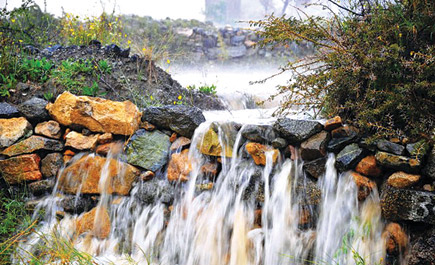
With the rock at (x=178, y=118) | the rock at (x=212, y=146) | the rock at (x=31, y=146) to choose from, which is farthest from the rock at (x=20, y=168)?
the rock at (x=212, y=146)

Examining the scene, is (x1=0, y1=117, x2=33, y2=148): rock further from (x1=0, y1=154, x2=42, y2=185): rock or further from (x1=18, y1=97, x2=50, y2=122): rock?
(x1=0, y1=154, x2=42, y2=185): rock

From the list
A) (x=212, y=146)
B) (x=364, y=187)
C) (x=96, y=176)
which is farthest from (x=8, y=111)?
(x=364, y=187)

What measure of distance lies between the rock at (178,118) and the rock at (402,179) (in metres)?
1.65

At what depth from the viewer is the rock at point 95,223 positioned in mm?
2760

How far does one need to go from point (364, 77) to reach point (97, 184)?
255 cm

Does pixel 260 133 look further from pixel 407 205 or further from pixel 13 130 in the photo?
pixel 13 130

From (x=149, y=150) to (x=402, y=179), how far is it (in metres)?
2.09

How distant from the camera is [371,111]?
2193mm

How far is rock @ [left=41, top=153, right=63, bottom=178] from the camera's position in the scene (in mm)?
3023

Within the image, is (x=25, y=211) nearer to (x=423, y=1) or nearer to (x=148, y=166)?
(x=148, y=166)

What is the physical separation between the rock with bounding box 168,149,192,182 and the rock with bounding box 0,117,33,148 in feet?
5.03

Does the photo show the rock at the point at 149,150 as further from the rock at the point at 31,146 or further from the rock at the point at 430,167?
the rock at the point at 430,167

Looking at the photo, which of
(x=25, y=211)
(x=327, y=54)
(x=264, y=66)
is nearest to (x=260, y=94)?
(x=327, y=54)

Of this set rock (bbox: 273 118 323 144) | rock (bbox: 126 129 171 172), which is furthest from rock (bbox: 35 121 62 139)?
rock (bbox: 273 118 323 144)
